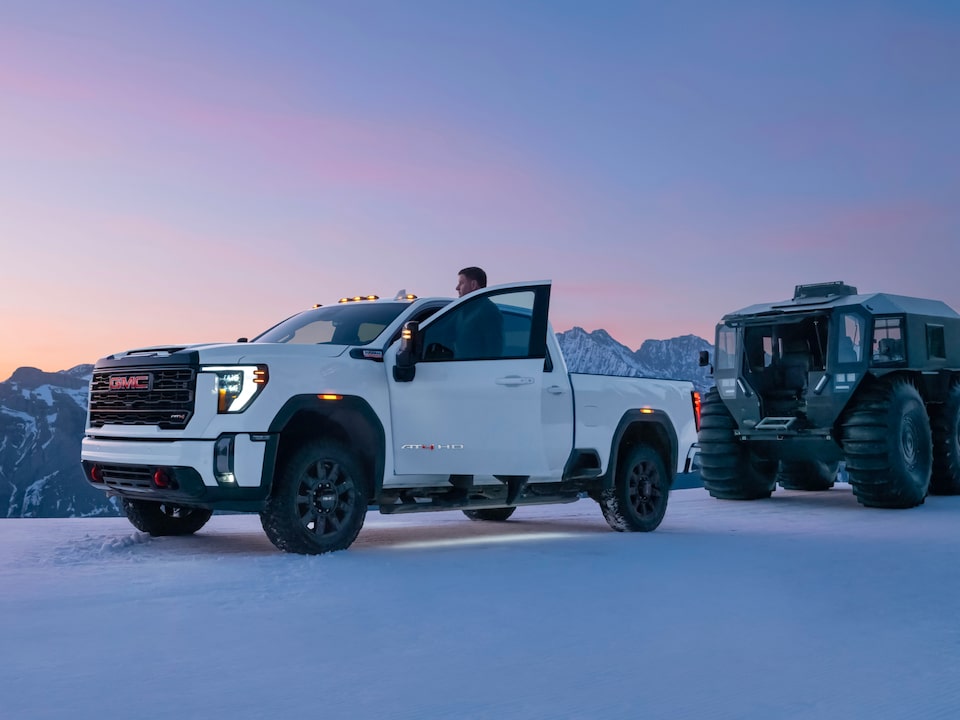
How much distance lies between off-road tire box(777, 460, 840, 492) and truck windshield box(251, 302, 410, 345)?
11369 mm

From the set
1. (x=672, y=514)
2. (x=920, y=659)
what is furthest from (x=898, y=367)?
(x=920, y=659)

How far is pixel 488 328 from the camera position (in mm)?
9273

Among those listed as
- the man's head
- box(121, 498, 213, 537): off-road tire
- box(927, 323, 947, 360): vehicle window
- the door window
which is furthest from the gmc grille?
box(927, 323, 947, 360): vehicle window

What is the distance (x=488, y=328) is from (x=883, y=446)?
7.66 metres

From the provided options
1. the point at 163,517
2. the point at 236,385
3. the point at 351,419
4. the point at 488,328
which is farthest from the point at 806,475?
the point at 236,385

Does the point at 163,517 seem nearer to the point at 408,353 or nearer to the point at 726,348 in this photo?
the point at 408,353

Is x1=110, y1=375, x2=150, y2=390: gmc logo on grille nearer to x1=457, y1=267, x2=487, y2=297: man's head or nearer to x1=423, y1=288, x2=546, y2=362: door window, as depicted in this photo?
x1=423, y1=288, x2=546, y2=362: door window

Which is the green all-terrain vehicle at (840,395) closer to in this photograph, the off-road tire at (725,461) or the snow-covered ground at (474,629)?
the off-road tire at (725,461)

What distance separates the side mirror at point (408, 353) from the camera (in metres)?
8.54

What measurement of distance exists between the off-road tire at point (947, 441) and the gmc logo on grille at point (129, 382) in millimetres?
12897

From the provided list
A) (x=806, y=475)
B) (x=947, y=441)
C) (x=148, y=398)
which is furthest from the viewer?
(x=806, y=475)

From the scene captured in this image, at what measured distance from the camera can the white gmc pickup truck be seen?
26.5ft

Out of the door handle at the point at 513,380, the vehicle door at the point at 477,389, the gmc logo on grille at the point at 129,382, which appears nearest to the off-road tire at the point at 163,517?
the gmc logo on grille at the point at 129,382

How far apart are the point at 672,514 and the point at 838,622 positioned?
780 centimetres
